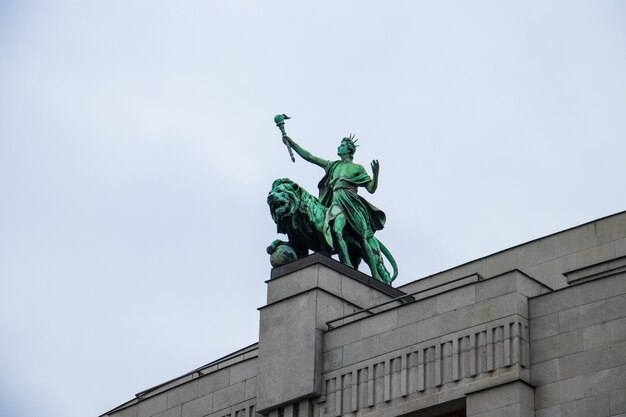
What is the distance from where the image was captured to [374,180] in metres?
47.8

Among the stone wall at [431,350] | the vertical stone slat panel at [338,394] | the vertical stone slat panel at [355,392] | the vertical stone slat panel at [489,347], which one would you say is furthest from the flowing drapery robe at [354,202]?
the vertical stone slat panel at [489,347]

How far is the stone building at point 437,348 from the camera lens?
1524 inches

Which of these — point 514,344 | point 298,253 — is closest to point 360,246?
point 298,253

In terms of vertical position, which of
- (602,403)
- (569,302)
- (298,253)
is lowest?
(602,403)

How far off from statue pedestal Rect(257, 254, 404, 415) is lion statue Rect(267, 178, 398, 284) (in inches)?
37.9

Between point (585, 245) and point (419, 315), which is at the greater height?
point (585, 245)

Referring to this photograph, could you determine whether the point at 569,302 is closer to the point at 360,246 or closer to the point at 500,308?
the point at 500,308

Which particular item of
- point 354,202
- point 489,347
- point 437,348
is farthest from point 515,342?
point 354,202

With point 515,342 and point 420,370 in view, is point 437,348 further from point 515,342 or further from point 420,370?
point 515,342

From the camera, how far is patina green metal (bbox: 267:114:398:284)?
152ft

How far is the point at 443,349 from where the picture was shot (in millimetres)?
40719

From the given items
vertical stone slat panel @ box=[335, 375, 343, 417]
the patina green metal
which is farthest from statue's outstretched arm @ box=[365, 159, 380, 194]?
vertical stone slat panel @ box=[335, 375, 343, 417]

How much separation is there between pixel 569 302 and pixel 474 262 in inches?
421

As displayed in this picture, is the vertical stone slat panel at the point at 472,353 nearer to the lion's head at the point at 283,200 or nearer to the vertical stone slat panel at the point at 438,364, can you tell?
the vertical stone slat panel at the point at 438,364
